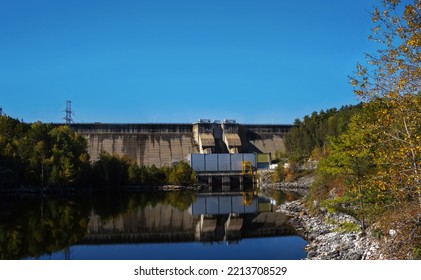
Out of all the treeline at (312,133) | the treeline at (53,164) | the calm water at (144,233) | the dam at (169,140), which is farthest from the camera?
the dam at (169,140)

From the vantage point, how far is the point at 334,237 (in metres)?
17.8

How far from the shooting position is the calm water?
1902cm

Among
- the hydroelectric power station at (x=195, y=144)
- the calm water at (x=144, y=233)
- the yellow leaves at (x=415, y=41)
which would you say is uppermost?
the hydroelectric power station at (x=195, y=144)

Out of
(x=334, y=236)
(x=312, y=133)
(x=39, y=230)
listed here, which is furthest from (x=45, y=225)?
(x=312, y=133)

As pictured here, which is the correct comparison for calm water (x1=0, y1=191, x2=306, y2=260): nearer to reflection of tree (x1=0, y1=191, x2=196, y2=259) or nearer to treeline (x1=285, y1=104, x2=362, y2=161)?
reflection of tree (x1=0, y1=191, x2=196, y2=259)

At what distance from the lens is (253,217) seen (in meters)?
31.1

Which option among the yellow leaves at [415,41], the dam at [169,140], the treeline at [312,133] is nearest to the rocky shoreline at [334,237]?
the yellow leaves at [415,41]

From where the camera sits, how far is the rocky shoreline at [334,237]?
544 inches

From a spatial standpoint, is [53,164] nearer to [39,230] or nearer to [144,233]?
[39,230]

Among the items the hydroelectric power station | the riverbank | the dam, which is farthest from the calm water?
the dam

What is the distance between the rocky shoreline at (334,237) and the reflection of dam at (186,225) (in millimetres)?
1242

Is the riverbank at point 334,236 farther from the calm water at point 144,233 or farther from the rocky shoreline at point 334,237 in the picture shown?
the calm water at point 144,233

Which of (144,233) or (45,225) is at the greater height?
(45,225)

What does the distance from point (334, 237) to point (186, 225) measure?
12.0 m
